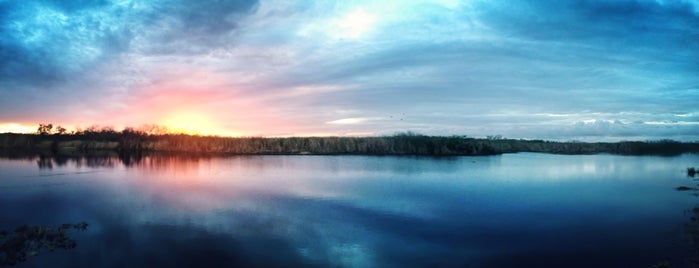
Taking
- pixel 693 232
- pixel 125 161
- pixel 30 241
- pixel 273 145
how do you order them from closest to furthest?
pixel 30 241, pixel 693 232, pixel 125 161, pixel 273 145

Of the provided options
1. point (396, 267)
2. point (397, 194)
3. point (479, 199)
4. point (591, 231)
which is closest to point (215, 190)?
point (397, 194)

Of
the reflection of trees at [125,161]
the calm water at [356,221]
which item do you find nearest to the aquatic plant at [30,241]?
the calm water at [356,221]

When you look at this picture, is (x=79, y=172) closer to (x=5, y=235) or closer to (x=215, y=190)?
(x=215, y=190)

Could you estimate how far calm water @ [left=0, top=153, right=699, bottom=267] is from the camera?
883cm

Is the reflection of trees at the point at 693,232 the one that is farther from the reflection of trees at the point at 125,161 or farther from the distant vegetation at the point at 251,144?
the distant vegetation at the point at 251,144

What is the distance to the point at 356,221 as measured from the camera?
12242mm

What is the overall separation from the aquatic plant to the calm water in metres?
0.31

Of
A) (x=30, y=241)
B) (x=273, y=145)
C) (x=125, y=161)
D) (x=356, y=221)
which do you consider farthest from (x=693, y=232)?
(x=273, y=145)

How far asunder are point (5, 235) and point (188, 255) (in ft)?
16.6

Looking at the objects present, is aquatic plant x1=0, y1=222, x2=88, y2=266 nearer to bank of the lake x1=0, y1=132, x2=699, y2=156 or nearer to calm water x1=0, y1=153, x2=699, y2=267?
calm water x1=0, y1=153, x2=699, y2=267

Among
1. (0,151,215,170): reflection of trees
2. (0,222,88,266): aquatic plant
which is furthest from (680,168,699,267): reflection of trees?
(0,151,215,170): reflection of trees

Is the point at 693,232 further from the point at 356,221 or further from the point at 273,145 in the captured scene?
the point at 273,145

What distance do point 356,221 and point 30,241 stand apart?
785 cm

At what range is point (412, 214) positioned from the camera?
43.8 feet
